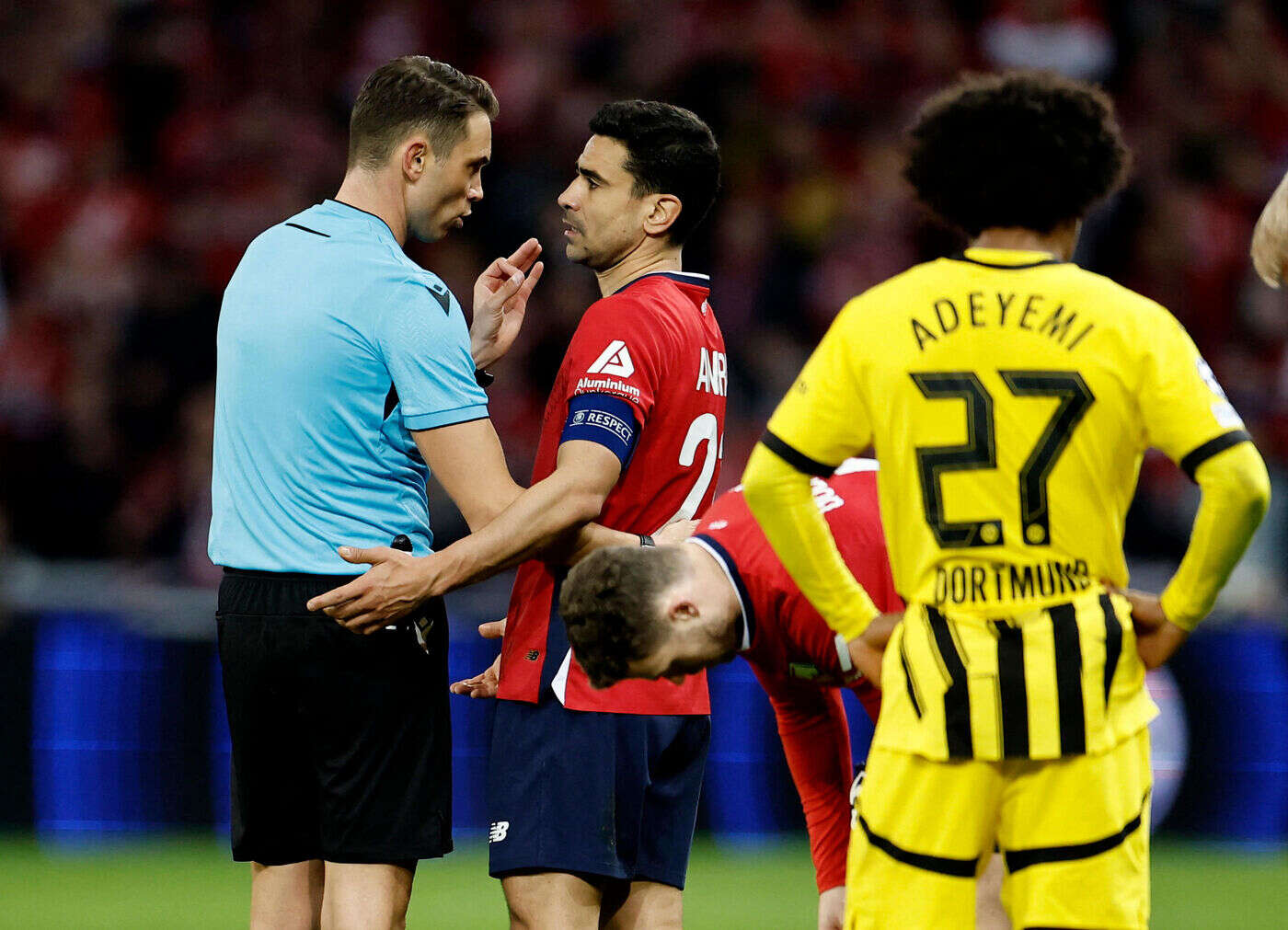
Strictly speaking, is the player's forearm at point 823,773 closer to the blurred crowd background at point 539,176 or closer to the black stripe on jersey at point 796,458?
the black stripe on jersey at point 796,458

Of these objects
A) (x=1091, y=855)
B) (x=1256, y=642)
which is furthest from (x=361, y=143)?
(x=1256, y=642)

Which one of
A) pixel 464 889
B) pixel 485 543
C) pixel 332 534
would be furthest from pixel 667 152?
pixel 464 889

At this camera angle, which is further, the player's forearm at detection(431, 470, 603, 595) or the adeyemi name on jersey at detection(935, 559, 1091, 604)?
the player's forearm at detection(431, 470, 603, 595)

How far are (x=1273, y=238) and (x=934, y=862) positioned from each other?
58.6 inches

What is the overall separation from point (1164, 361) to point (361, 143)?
2.02 meters

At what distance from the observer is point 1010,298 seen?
3076 mm

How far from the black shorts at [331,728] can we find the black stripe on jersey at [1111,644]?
5.10ft

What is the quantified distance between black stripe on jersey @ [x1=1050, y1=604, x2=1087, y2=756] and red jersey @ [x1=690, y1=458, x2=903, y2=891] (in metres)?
0.59

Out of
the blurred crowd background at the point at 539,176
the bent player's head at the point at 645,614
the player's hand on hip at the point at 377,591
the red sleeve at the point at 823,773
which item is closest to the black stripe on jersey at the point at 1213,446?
the bent player's head at the point at 645,614

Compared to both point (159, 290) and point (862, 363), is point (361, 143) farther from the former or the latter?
point (159, 290)

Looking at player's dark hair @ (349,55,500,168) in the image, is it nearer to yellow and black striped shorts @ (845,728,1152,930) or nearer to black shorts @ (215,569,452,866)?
black shorts @ (215,569,452,866)

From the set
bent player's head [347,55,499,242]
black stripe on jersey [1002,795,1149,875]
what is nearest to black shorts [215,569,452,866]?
bent player's head [347,55,499,242]

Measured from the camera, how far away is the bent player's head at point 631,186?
14.4 ft

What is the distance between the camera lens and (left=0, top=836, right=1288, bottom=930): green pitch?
669cm
